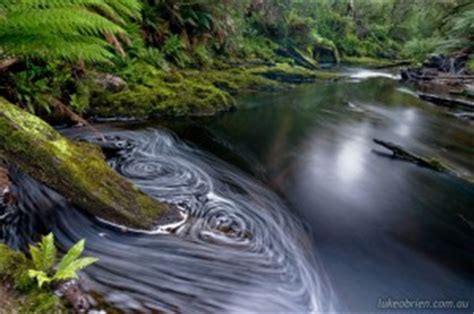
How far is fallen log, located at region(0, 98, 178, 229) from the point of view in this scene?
8.48ft

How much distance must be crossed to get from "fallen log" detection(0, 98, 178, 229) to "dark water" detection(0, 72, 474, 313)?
0.16m

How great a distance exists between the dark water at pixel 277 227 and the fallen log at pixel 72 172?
0.16m

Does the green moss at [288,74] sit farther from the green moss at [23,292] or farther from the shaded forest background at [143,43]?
the green moss at [23,292]

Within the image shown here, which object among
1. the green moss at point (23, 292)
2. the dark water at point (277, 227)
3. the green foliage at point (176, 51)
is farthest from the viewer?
the green foliage at point (176, 51)

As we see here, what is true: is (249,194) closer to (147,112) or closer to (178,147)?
(178,147)

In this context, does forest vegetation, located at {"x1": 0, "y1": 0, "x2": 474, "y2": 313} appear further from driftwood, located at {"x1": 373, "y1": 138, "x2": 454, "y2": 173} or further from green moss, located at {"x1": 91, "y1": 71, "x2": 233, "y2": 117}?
driftwood, located at {"x1": 373, "y1": 138, "x2": 454, "y2": 173}

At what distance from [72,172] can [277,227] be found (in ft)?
6.08

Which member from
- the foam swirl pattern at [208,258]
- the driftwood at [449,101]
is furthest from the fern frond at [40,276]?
the driftwood at [449,101]

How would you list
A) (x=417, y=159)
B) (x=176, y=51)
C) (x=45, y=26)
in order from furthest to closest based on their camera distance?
(x=176, y=51) → (x=417, y=159) → (x=45, y=26)

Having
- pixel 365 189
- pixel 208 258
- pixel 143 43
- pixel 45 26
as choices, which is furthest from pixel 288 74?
pixel 208 258

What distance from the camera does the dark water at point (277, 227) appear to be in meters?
2.38

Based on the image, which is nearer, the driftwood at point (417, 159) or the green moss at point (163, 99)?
the driftwood at point (417, 159)

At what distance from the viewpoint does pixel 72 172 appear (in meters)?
2.63

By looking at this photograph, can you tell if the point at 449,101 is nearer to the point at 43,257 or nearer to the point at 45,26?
the point at 45,26
